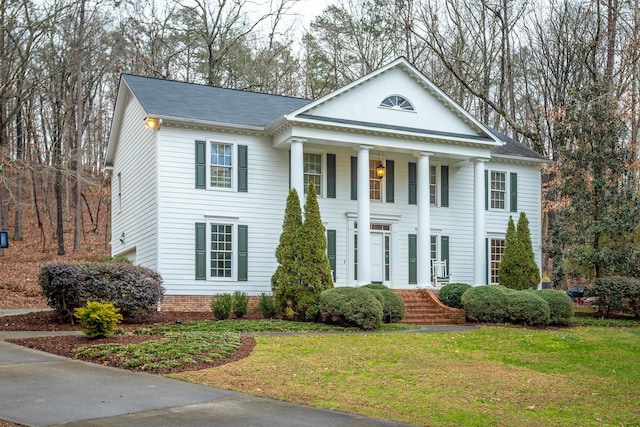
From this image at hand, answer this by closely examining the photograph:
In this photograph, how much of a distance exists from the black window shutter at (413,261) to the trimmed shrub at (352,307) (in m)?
6.30

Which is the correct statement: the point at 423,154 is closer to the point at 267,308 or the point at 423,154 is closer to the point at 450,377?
the point at 267,308

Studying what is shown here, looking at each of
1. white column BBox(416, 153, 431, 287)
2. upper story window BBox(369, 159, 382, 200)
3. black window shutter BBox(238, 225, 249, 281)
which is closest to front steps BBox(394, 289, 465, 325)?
white column BBox(416, 153, 431, 287)

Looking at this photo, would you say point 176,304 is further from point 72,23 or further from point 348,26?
point 348,26

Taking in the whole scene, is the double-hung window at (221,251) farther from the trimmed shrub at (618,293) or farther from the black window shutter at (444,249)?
the trimmed shrub at (618,293)

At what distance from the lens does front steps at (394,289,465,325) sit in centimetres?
1902

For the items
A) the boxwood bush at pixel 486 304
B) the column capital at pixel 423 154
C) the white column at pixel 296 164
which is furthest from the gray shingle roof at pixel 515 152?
the white column at pixel 296 164

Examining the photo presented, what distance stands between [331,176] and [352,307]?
691cm

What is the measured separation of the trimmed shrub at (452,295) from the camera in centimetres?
2022

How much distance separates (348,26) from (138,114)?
58.8 ft

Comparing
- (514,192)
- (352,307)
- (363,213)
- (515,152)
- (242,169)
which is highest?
(515,152)

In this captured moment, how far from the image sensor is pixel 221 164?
803 inches

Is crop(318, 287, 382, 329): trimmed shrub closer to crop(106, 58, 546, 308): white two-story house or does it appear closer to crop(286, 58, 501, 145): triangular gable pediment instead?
crop(106, 58, 546, 308): white two-story house

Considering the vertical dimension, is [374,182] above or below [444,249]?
above

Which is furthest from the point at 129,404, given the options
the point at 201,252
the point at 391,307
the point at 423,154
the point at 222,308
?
the point at 423,154
